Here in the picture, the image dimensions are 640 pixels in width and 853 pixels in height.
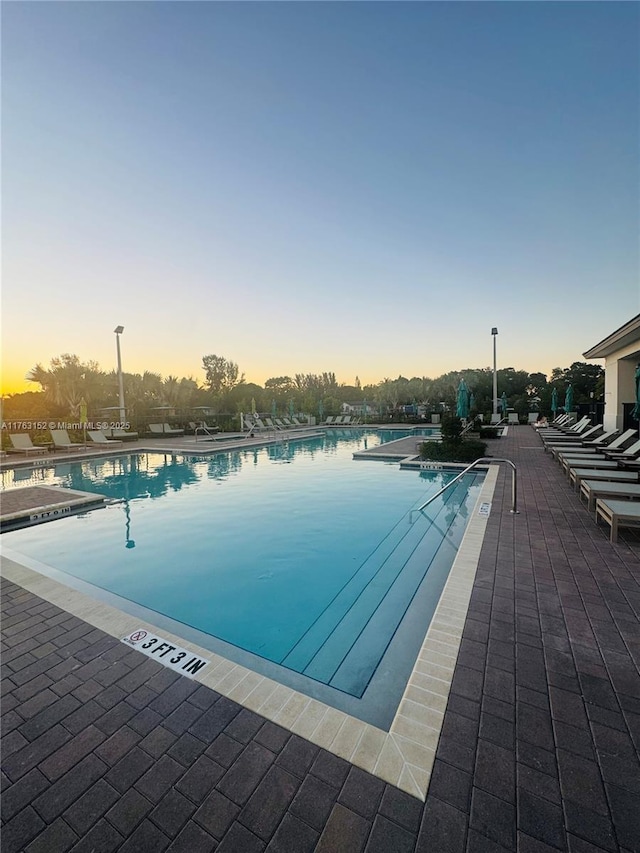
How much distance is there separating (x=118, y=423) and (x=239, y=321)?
842 centimetres

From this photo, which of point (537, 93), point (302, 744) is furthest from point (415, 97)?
point (302, 744)

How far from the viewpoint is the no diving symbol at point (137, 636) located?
2805 mm

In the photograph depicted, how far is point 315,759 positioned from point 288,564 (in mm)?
3038

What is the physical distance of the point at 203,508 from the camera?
23.5 ft

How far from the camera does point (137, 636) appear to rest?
2.86 meters

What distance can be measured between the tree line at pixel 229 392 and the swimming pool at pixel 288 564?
54.6 ft

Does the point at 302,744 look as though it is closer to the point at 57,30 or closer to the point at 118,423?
the point at 57,30

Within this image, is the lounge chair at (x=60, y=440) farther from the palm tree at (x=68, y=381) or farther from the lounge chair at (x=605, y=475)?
the lounge chair at (x=605, y=475)

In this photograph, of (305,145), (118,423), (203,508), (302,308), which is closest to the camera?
(203,508)

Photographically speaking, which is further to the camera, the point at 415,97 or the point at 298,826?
the point at 415,97

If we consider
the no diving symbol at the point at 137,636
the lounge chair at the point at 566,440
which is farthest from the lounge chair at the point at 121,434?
the lounge chair at the point at 566,440

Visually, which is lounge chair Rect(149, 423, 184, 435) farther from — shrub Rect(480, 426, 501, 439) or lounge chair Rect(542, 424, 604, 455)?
lounge chair Rect(542, 424, 604, 455)

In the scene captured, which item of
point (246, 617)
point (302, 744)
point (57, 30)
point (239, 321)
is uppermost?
point (57, 30)

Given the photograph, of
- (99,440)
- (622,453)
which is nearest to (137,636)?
(622,453)
